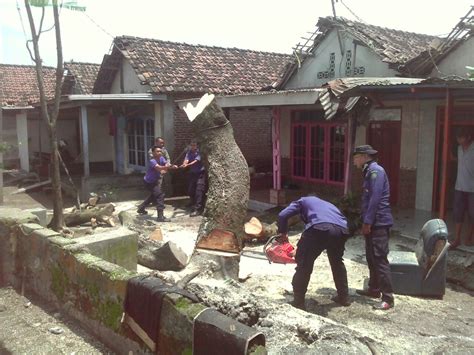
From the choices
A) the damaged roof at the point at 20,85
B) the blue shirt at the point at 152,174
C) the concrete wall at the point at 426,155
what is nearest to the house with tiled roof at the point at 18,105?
the damaged roof at the point at 20,85

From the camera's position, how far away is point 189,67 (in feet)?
49.6

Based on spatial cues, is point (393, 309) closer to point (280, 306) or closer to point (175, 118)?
point (280, 306)

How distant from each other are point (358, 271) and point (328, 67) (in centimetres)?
745

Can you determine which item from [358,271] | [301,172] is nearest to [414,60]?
[301,172]

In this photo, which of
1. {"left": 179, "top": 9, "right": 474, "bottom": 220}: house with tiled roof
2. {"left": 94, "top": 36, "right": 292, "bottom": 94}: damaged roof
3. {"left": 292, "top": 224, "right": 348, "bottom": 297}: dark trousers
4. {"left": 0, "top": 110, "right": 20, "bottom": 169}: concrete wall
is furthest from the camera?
{"left": 0, "top": 110, "right": 20, "bottom": 169}: concrete wall

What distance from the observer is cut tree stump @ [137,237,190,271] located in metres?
6.09

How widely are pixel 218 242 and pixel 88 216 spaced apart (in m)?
4.46

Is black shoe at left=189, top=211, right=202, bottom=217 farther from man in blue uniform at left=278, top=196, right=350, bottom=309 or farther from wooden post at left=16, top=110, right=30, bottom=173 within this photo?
wooden post at left=16, top=110, right=30, bottom=173

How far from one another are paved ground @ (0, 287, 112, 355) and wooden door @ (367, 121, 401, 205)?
25.9 feet

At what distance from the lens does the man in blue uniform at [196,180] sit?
→ 1084cm

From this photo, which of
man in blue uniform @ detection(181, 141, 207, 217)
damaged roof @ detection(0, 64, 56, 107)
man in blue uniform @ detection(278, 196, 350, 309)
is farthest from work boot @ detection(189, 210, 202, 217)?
damaged roof @ detection(0, 64, 56, 107)

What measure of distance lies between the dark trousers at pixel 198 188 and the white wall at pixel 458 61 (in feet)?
19.2

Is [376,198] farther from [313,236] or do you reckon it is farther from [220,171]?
[220,171]

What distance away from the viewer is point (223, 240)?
597cm
